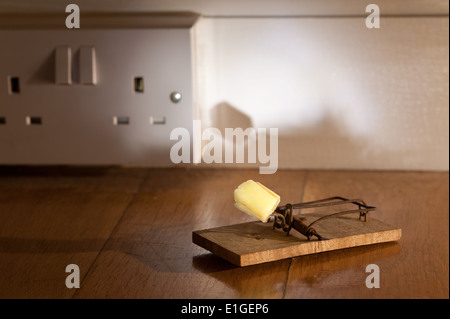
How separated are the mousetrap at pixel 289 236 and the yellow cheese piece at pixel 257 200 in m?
0.02

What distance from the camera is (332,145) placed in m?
1.08

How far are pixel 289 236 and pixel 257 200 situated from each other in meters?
0.05

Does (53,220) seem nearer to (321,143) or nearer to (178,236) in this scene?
(178,236)

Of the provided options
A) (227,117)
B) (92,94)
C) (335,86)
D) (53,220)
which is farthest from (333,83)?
(53,220)

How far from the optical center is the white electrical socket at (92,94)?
0.95 meters

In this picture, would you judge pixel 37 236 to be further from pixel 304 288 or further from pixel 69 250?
pixel 304 288

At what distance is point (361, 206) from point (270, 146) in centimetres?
30

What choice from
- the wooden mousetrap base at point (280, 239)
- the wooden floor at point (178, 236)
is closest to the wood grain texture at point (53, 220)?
the wooden floor at point (178, 236)

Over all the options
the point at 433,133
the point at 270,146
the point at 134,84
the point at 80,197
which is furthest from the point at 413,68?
the point at 80,197

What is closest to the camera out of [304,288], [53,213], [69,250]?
[304,288]

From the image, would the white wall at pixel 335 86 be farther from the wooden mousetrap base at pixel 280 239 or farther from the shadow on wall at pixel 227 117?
the wooden mousetrap base at pixel 280 239

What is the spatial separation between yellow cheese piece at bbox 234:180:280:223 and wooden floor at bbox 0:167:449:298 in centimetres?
6

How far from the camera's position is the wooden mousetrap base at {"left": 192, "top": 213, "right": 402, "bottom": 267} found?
68cm

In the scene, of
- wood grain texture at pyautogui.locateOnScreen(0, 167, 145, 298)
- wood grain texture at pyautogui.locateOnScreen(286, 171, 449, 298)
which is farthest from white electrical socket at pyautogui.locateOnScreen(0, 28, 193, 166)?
wood grain texture at pyautogui.locateOnScreen(286, 171, 449, 298)
